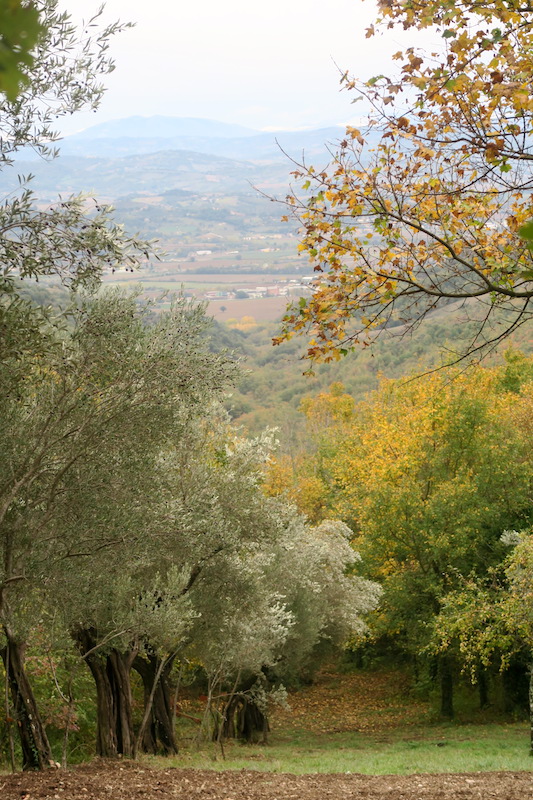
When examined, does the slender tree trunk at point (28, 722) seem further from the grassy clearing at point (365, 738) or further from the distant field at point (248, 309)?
the distant field at point (248, 309)

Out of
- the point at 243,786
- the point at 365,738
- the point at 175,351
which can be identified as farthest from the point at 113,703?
the point at 365,738

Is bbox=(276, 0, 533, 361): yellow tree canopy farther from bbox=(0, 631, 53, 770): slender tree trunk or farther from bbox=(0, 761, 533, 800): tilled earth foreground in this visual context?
bbox=(0, 631, 53, 770): slender tree trunk

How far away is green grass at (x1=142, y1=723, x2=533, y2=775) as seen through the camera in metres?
15.5

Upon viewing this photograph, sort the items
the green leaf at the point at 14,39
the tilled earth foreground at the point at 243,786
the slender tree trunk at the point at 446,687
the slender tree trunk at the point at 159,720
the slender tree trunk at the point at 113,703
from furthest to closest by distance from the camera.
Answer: the slender tree trunk at the point at 446,687
the slender tree trunk at the point at 159,720
the slender tree trunk at the point at 113,703
the tilled earth foreground at the point at 243,786
the green leaf at the point at 14,39

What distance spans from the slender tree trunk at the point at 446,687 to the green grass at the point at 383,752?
1480mm

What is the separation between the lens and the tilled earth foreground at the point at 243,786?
9805 millimetres

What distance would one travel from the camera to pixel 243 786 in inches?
449

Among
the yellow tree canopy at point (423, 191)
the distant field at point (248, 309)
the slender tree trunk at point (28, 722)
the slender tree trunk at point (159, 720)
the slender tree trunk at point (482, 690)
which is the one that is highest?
the distant field at point (248, 309)

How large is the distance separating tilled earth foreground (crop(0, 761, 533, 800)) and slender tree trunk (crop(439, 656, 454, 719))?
51.1ft

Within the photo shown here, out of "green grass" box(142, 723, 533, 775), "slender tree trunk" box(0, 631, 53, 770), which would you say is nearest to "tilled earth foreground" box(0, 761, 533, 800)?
"slender tree trunk" box(0, 631, 53, 770)

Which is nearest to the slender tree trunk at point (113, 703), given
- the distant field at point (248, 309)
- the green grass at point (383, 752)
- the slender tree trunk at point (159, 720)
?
the green grass at point (383, 752)

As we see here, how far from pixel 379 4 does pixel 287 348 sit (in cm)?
12576

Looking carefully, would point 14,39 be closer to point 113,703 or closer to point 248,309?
point 113,703

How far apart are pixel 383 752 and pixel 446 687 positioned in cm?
857
